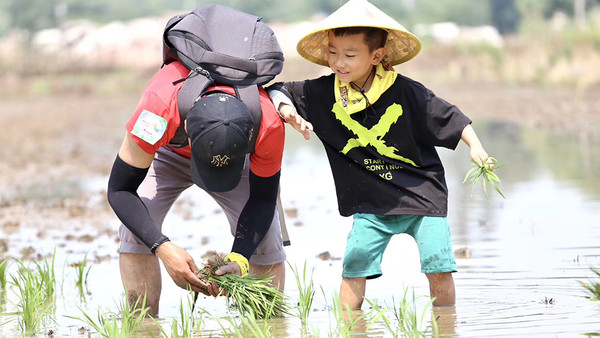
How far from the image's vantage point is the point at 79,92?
39.0 metres

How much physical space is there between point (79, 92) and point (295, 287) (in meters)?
34.6

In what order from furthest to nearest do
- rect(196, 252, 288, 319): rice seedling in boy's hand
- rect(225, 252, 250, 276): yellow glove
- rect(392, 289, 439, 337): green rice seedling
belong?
1. rect(225, 252, 250, 276): yellow glove
2. rect(196, 252, 288, 319): rice seedling in boy's hand
3. rect(392, 289, 439, 337): green rice seedling

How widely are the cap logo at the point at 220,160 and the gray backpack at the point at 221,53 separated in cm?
21

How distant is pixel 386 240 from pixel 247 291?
87 cm

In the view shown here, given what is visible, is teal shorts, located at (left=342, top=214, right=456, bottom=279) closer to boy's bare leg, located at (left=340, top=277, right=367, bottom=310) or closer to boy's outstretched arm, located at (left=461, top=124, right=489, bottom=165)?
boy's bare leg, located at (left=340, top=277, right=367, bottom=310)

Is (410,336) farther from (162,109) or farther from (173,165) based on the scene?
(173,165)

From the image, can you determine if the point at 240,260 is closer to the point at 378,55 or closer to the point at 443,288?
the point at 443,288

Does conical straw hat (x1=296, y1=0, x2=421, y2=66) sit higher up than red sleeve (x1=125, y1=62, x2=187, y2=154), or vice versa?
conical straw hat (x1=296, y1=0, x2=421, y2=66)

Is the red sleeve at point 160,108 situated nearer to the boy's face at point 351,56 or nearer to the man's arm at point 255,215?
the man's arm at point 255,215

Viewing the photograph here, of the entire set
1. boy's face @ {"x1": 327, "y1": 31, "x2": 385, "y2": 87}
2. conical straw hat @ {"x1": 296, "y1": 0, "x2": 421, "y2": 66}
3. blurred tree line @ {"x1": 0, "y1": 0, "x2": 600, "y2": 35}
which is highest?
blurred tree line @ {"x1": 0, "y1": 0, "x2": 600, "y2": 35}

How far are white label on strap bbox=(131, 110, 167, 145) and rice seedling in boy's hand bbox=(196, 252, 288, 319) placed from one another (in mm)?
707

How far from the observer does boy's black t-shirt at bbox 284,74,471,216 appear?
486cm

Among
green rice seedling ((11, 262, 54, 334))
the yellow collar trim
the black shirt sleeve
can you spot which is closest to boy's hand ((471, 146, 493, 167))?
the yellow collar trim

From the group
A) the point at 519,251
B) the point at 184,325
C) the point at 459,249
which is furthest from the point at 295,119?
the point at 519,251
